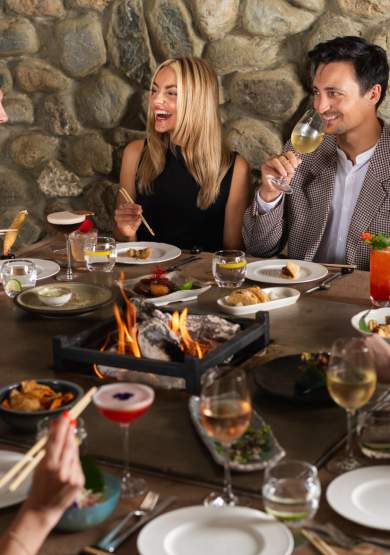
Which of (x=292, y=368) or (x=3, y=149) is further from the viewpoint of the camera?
(x=3, y=149)

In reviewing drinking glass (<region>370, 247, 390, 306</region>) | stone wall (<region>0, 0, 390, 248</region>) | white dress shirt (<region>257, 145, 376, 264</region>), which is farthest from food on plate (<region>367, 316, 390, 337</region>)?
stone wall (<region>0, 0, 390, 248</region>)

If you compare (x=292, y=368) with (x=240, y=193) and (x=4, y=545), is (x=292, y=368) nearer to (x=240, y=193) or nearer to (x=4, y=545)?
(x=4, y=545)

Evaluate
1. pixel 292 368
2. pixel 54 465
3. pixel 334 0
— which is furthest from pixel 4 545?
pixel 334 0

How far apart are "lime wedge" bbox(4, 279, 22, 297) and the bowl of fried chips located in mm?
870

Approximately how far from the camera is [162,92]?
3541 mm

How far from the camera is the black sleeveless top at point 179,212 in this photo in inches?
144

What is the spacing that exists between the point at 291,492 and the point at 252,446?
25 centimetres

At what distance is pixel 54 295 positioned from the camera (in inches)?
93.1

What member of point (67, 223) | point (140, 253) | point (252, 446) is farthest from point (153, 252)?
point (252, 446)

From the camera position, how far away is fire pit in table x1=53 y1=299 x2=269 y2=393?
1.79 meters

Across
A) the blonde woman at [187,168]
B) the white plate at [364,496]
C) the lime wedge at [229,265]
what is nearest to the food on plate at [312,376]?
the white plate at [364,496]

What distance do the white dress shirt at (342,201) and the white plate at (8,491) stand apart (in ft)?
6.30

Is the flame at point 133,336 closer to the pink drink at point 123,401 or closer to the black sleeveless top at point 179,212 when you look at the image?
the pink drink at point 123,401

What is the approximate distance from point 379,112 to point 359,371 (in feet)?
7.12
